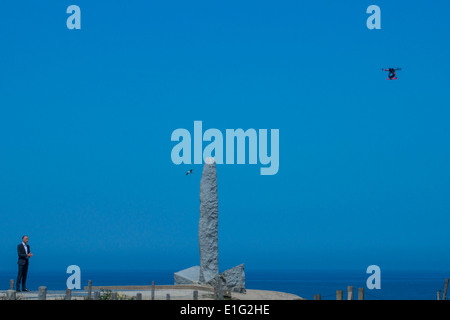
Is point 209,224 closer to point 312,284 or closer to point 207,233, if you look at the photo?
point 207,233

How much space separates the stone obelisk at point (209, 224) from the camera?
95.0 ft

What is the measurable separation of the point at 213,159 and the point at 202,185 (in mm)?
1094

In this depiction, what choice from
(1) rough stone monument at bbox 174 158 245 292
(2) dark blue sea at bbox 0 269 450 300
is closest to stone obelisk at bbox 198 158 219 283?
(1) rough stone monument at bbox 174 158 245 292

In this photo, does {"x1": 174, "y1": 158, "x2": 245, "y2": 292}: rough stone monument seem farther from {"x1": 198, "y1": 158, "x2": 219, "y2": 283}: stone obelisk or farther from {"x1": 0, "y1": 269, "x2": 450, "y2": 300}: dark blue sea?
{"x1": 0, "y1": 269, "x2": 450, "y2": 300}: dark blue sea

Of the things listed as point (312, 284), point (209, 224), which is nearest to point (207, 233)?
point (209, 224)

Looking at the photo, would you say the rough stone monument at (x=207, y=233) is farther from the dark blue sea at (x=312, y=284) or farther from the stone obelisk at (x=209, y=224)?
the dark blue sea at (x=312, y=284)

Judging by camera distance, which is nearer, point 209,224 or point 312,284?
point 209,224

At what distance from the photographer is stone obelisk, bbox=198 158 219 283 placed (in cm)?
2895

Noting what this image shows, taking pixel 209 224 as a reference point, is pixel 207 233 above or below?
below

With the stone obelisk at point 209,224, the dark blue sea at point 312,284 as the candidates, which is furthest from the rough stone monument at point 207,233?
the dark blue sea at point 312,284

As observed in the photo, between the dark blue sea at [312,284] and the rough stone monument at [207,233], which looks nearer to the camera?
the rough stone monument at [207,233]

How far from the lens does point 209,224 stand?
29344 millimetres
